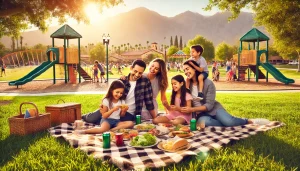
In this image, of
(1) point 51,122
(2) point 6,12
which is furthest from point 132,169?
(2) point 6,12

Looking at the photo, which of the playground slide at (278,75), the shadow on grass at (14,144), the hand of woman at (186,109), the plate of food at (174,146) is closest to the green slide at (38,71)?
the shadow on grass at (14,144)

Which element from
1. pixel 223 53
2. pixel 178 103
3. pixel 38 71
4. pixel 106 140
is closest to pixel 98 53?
pixel 223 53

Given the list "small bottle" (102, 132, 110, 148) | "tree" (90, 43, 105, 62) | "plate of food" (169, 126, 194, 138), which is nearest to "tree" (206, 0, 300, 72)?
"plate of food" (169, 126, 194, 138)

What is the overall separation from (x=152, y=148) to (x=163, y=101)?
212 centimetres

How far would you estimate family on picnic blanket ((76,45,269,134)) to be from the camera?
6.24 m

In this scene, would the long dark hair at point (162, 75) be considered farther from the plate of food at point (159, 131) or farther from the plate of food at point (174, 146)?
the plate of food at point (174, 146)

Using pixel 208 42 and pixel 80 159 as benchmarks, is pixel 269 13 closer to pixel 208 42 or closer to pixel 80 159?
pixel 80 159

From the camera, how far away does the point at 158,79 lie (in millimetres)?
6965

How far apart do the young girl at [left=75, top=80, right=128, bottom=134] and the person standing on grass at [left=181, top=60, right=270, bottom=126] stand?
1.52m

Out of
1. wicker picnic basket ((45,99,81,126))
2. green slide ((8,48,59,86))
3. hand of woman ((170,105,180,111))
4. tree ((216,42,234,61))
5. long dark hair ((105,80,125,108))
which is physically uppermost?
tree ((216,42,234,61))

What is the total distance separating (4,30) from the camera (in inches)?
738

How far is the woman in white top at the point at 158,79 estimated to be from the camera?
671 centimetres

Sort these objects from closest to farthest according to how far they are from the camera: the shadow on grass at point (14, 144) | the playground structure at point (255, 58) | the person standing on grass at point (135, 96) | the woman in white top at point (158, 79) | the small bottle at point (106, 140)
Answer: the shadow on grass at point (14, 144) → the small bottle at point (106, 140) → the person standing on grass at point (135, 96) → the woman in white top at point (158, 79) → the playground structure at point (255, 58)

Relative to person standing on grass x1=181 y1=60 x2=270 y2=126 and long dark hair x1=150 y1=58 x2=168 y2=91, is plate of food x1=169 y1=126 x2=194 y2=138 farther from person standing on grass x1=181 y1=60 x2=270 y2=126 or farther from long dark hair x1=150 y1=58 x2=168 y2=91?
long dark hair x1=150 y1=58 x2=168 y2=91
